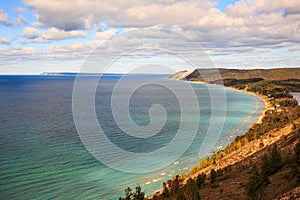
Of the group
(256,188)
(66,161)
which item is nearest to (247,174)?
(256,188)

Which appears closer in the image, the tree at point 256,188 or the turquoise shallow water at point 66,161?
the tree at point 256,188

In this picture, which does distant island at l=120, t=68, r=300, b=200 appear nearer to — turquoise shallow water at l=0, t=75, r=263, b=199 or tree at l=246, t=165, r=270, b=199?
tree at l=246, t=165, r=270, b=199

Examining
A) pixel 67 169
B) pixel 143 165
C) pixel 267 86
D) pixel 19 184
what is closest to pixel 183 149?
pixel 143 165

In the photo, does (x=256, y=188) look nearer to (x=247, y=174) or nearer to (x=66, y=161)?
(x=247, y=174)

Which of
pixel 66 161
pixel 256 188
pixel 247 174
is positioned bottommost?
pixel 66 161

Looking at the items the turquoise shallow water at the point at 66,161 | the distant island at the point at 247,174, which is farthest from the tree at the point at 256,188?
the turquoise shallow water at the point at 66,161

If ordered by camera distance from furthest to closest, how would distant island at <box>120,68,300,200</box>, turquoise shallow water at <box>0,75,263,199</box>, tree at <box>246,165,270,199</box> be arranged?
1. turquoise shallow water at <box>0,75,263,199</box>
2. distant island at <box>120,68,300,200</box>
3. tree at <box>246,165,270,199</box>

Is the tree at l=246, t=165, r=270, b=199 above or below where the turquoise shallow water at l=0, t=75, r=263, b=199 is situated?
above

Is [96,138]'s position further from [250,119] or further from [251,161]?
[250,119]

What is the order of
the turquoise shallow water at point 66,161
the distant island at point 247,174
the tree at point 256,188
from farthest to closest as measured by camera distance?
the turquoise shallow water at point 66,161 → the distant island at point 247,174 → the tree at point 256,188

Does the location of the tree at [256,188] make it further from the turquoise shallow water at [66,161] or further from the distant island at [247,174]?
the turquoise shallow water at [66,161]

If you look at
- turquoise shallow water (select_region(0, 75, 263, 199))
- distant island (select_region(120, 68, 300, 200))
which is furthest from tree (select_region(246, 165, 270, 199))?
turquoise shallow water (select_region(0, 75, 263, 199))

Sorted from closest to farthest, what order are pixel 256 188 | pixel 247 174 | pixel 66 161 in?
pixel 256 188, pixel 247 174, pixel 66 161
